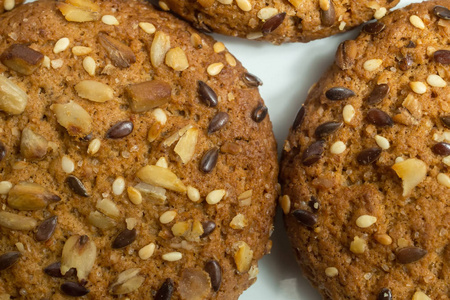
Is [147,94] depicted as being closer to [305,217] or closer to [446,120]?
[305,217]

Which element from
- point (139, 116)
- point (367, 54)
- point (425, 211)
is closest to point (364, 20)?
point (367, 54)

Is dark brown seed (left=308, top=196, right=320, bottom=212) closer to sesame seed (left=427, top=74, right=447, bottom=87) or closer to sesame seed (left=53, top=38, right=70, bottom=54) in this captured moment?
sesame seed (left=427, top=74, right=447, bottom=87)

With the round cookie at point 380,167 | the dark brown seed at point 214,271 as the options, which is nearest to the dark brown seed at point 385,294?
the round cookie at point 380,167

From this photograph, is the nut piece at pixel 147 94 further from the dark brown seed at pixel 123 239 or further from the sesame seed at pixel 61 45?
the dark brown seed at pixel 123 239

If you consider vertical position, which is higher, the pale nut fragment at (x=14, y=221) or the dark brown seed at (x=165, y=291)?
the pale nut fragment at (x=14, y=221)

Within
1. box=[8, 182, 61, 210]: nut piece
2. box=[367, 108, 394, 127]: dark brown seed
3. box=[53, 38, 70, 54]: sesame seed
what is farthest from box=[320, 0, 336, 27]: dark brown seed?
box=[8, 182, 61, 210]: nut piece

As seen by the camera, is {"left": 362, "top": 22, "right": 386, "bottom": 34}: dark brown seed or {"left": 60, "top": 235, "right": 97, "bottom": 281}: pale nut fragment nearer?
{"left": 60, "top": 235, "right": 97, "bottom": 281}: pale nut fragment
